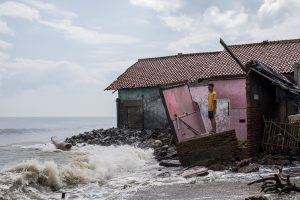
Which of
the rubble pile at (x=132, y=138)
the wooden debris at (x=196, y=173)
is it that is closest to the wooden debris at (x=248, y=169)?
the wooden debris at (x=196, y=173)

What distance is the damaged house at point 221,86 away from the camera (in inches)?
590

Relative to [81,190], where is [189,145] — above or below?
above

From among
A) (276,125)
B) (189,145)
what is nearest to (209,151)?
(189,145)

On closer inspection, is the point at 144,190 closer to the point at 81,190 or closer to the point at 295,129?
the point at 81,190

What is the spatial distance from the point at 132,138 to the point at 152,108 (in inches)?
132

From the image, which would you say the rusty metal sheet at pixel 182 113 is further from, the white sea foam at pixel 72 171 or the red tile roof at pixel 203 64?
the red tile roof at pixel 203 64

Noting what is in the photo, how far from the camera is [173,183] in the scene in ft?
37.7

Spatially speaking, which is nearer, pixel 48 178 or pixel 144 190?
pixel 144 190

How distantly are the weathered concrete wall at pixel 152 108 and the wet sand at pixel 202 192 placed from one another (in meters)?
17.7

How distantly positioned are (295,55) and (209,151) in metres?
13.6

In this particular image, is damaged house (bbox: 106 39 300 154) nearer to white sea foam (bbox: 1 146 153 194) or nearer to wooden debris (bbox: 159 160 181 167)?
wooden debris (bbox: 159 160 181 167)

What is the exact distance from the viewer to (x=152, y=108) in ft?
96.3

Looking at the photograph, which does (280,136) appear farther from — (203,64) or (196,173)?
(203,64)

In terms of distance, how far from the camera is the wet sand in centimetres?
933
